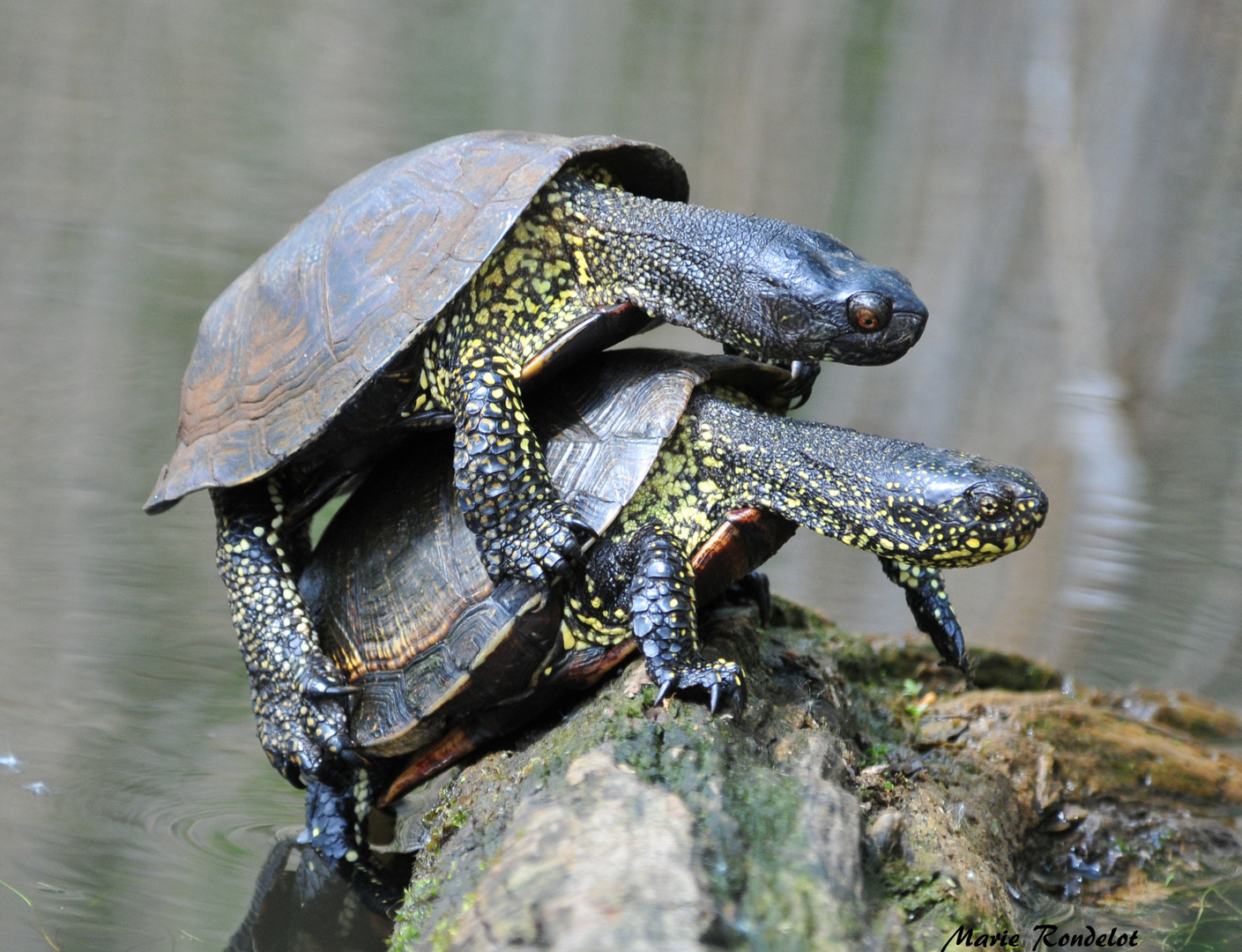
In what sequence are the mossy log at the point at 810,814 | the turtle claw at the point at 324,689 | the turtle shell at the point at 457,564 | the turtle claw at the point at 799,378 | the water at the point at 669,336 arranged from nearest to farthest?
the mossy log at the point at 810,814, the turtle shell at the point at 457,564, the turtle claw at the point at 324,689, the turtle claw at the point at 799,378, the water at the point at 669,336

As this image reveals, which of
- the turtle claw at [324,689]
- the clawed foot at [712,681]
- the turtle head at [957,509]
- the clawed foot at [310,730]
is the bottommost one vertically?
the clawed foot at [310,730]

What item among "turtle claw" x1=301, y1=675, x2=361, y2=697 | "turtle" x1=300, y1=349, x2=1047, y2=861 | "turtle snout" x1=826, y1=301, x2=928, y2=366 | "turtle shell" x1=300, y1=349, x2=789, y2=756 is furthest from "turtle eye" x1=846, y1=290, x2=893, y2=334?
"turtle claw" x1=301, y1=675, x2=361, y2=697

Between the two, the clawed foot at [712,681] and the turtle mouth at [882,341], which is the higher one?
the turtle mouth at [882,341]

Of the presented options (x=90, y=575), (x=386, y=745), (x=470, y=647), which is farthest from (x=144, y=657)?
(x=470, y=647)

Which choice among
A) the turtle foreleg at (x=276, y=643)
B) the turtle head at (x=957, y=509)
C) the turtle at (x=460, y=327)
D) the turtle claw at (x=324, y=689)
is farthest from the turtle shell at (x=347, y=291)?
the turtle head at (x=957, y=509)

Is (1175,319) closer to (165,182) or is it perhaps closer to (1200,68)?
(1200,68)

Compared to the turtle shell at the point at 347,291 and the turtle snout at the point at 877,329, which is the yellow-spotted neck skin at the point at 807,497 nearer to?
the turtle snout at the point at 877,329

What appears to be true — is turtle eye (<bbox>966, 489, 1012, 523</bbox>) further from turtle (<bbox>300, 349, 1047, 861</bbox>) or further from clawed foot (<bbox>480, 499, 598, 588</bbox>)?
clawed foot (<bbox>480, 499, 598, 588</bbox>)
